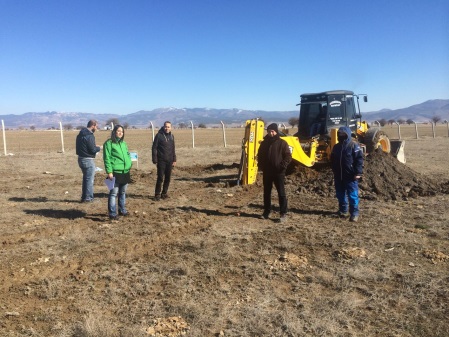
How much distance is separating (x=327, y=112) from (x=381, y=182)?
10.0 feet

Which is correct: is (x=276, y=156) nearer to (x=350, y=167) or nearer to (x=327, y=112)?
(x=350, y=167)

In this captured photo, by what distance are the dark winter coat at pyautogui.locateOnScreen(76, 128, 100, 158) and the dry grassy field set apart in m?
1.14

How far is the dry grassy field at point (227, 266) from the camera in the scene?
12.5 ft

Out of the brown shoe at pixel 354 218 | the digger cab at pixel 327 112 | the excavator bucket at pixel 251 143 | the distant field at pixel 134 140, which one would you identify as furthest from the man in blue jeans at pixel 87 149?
the distant field at pixel 134 140

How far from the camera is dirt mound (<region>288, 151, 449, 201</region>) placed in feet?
30.6

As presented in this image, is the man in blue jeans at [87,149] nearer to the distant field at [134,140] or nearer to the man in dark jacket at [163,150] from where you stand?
the man in dark jacket at [163,150]

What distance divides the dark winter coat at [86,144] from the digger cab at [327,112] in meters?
6.60

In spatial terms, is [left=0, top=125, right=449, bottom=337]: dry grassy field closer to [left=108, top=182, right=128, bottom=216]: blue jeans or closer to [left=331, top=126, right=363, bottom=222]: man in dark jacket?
[left=108, top=182, right=128, bottom=216]: blue jeans

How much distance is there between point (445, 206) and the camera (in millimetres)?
8320

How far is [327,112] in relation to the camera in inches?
466

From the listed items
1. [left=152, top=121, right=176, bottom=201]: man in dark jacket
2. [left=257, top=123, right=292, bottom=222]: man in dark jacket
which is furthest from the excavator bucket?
[left=257, top=123, right=292, bottom=222]: man in dark jacket

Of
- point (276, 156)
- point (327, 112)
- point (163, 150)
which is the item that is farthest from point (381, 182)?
point (163, 150)

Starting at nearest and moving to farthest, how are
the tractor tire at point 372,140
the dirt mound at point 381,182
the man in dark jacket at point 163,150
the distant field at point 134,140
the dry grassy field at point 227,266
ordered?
the dry grassy field at point 227,266 < the man in dark jacket at point 163,150 < the dirt mound at point 381,182 < the tractor tire at point 372,140 < the distant field at point 134,140

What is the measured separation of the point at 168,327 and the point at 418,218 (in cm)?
555
